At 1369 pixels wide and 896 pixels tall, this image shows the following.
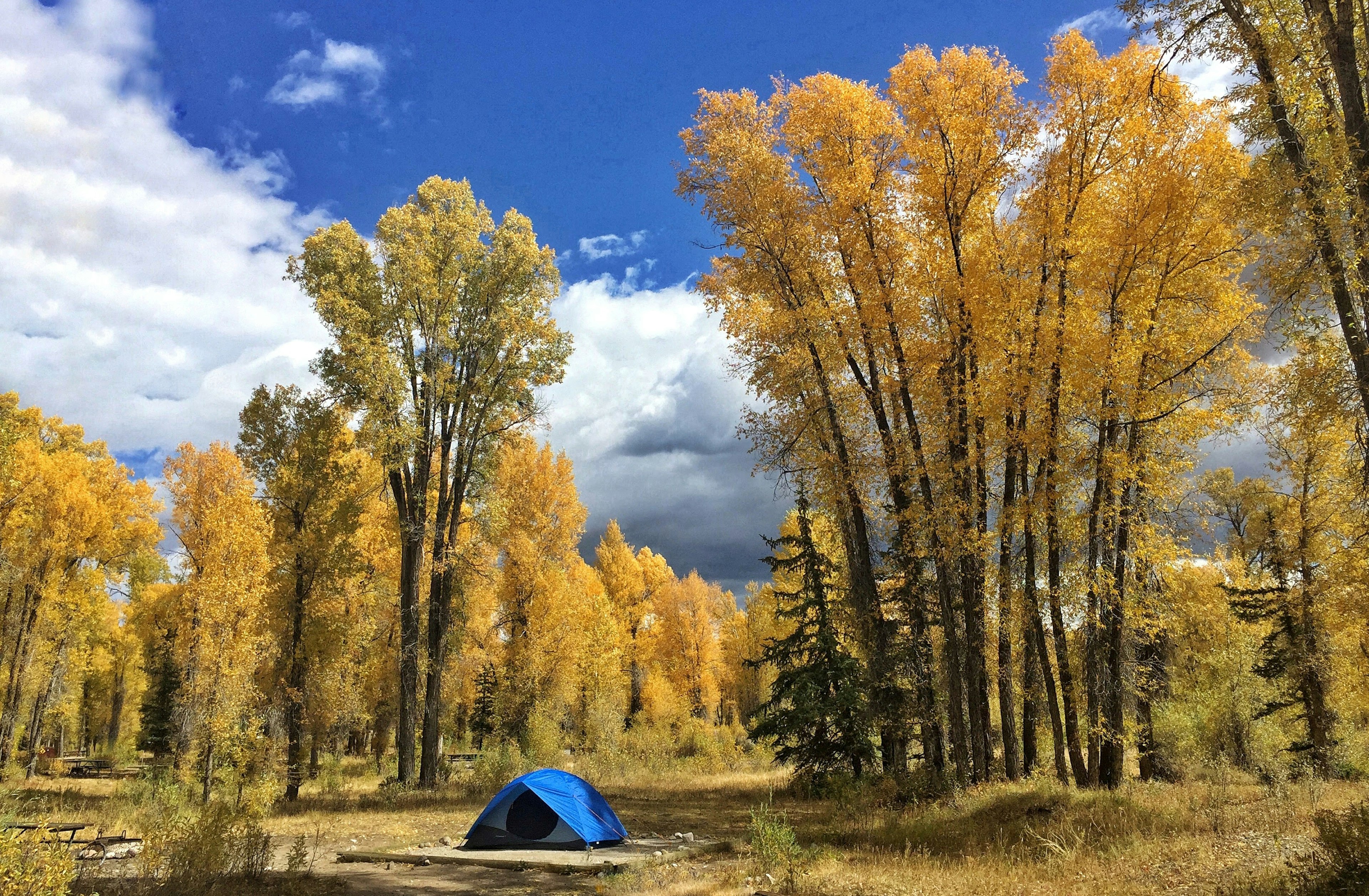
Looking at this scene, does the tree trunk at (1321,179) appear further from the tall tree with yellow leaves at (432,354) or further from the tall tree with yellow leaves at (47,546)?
the tall tree with yellow leaves at (47,546)

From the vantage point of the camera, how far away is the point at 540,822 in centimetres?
1286

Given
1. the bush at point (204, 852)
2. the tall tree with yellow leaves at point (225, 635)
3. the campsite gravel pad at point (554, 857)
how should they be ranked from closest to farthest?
the bush at point (204, 852), the campsite gravel pad at point (554, 857), the tall tree with yellow leaves at point (225, 635)

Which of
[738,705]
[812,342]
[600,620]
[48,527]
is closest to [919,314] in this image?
[812,342]

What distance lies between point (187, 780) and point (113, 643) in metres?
24.2

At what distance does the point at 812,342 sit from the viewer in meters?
13.1

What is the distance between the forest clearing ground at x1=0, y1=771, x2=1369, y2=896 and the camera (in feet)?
22.7

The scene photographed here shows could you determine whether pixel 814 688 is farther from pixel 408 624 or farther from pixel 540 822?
pixel 408 624

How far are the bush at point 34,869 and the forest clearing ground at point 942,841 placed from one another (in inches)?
124

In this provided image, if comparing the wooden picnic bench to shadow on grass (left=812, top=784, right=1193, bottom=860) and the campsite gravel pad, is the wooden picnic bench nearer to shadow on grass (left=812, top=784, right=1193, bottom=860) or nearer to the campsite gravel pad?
the campsite gravel pad

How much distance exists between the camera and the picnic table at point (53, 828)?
21.2 feet

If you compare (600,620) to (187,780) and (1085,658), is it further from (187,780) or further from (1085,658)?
(1085,658)

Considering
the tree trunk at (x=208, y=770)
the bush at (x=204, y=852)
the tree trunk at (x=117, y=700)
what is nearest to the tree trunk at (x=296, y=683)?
the tree trunk at (x=208, y=770)

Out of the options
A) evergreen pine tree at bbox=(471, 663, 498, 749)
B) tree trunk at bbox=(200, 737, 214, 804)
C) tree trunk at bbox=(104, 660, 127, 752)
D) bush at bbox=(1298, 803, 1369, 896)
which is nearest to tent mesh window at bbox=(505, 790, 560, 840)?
tree trunk at bbox=(200, 737, 214, 804)

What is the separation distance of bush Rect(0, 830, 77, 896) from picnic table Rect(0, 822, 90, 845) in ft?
0.69
